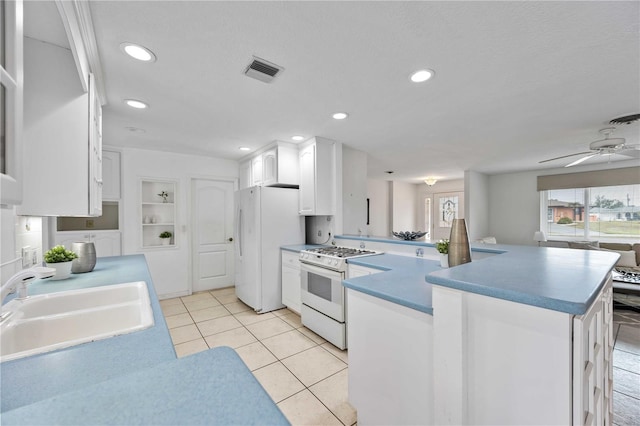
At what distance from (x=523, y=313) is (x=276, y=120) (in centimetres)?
266

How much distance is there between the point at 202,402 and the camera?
51 cm

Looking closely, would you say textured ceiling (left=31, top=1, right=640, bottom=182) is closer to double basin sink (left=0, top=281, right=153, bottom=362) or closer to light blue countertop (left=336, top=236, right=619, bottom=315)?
light blue countertop (left=336, top=236, right=619, bottom=315)

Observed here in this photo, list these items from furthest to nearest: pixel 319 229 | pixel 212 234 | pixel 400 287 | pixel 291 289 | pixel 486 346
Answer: pixel 212 234 < pixel 319 229 < pixel 291 289 < pixel 400 287 < pixel 486 346

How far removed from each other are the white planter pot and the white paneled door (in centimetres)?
267

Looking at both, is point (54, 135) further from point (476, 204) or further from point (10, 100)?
point (476, 204)

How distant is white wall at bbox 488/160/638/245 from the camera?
583 centimetres

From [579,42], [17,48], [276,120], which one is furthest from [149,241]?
[579,42]

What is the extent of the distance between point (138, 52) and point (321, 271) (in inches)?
92.7

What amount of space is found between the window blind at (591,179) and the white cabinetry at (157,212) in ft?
24.8

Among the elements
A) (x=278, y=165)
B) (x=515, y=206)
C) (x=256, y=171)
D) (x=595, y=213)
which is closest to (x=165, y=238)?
(x=256, y=171)

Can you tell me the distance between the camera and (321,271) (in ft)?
9.21

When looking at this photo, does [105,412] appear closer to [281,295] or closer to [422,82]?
[422,82]

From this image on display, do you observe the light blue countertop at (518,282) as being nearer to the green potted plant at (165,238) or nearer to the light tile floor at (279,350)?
the light tile floor at (279,350)

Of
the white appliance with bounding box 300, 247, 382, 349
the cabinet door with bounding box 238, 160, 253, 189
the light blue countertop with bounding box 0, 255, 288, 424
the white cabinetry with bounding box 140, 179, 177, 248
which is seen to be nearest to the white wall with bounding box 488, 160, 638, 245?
the white appliance with bounding box 300, 247, 382, 349
